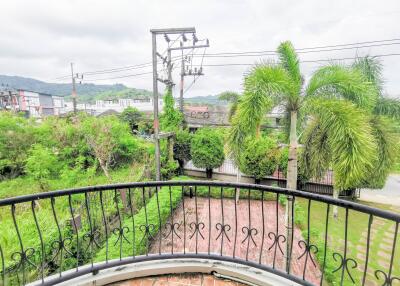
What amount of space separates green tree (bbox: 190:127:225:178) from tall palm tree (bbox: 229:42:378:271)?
6.42 metres

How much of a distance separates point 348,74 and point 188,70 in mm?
9755

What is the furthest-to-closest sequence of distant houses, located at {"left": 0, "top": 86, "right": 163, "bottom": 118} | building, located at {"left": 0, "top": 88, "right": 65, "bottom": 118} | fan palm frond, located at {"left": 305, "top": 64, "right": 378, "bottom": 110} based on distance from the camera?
distant houses, located at {"left": 0, "top": 86, "right": 163, "bottom": 118} → building, located at {"left": 0, "top": 88, "right": 65, "bottom": 118} → fan palm frond, located at {"left": 305, "top": 64, "right": 378, "bottom": 110}

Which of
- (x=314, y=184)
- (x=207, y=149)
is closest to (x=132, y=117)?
(x=207, y=149)

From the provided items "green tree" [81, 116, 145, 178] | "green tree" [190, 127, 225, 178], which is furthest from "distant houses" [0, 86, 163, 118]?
"green tree" [190, 127, 225, 178]

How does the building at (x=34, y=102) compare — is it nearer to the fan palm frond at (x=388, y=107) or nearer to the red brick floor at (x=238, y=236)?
the red brick floor at (x=238, y=236)

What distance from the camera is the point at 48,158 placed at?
9.73m

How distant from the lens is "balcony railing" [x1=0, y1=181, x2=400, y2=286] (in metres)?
1.68

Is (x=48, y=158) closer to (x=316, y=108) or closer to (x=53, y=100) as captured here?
(x=316, y=108)

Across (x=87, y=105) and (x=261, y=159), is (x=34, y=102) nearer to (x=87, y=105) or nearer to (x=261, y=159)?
(x=87, y=105)

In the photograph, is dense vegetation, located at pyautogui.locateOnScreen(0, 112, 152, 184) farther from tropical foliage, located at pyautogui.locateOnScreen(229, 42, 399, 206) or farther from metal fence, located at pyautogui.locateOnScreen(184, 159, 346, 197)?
tropical foliage, located at pyautogui.locateOnScreen(229, 42, 399, 206)

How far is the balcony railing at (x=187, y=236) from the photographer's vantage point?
1.68 metres

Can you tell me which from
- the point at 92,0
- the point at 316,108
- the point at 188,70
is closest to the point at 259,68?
the point at 316,108

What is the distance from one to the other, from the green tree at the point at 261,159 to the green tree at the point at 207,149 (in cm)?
160

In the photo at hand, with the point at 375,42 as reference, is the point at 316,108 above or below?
below
